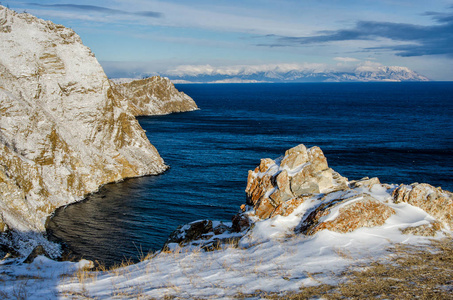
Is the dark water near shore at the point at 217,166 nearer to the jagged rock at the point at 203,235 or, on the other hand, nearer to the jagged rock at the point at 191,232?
the jagged rock at the point at 191,232

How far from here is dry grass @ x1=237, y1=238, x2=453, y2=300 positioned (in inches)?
380

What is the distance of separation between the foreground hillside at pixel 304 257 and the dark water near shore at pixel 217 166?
51.0 ft

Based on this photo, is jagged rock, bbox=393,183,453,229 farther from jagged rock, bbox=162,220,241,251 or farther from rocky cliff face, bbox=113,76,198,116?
rocky cliff face, bbox=113,76,198,116

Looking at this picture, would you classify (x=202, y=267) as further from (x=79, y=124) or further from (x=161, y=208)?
(x=79, y=124)

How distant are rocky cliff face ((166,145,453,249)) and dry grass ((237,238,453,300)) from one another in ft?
7.96

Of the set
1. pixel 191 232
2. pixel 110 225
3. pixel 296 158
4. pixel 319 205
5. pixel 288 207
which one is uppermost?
pixel 296 158

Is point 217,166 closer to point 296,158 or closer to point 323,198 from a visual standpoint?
point 296,158

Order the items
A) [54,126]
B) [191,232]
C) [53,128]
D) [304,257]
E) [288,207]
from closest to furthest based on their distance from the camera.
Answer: [304,257] → [288,207] → [191,232] → [53,128] → [54,126]

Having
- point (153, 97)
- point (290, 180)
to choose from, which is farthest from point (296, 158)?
point (153, 97)

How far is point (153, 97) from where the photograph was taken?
14488 centimetres

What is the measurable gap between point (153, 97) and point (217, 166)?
92.7 meters

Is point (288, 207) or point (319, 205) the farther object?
point (288, 207)

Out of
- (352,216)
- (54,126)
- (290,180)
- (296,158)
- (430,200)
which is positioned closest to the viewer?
(352,216)

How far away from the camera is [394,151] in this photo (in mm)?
69562
